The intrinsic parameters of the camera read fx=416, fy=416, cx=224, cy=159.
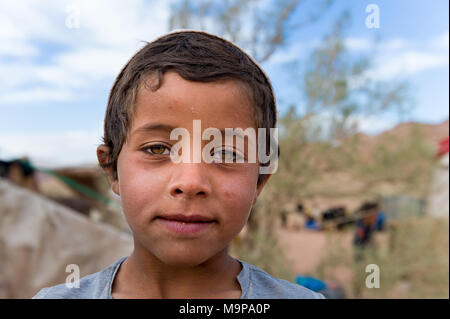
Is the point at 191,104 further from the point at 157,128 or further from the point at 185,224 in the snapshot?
the point at 185,224

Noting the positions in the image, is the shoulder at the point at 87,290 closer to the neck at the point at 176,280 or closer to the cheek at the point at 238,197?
the neck at the point at 176,280

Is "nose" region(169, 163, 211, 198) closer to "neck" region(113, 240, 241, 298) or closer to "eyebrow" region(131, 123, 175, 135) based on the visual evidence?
"eyebrow" region(131, 123, 175, 135)

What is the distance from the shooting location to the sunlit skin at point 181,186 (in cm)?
95

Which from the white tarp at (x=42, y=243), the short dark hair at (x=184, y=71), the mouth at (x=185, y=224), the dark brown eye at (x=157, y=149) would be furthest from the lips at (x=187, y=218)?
the white tarp at (x=42, y=243)

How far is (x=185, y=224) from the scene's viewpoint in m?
0.95

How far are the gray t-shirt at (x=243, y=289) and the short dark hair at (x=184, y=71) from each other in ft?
0.96

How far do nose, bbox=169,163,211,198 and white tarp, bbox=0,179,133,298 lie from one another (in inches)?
76.1

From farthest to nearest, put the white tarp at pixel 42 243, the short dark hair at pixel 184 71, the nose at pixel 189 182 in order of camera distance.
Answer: the white tarp at pixel 42 243, the short dark hair at pixel 184 71, the nose at pixel 189 182

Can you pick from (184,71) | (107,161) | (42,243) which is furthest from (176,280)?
(42,243)

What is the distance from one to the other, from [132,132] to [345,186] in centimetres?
361

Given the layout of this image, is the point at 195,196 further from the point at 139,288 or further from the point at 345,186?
the point at 345,186

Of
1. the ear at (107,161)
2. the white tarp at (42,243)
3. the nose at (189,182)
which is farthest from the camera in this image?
the white tarp at (42,243)

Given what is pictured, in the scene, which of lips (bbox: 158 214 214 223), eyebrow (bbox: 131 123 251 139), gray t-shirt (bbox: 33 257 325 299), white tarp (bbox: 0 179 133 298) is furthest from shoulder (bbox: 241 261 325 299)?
white tarp (bbox: 0 179 133 298)

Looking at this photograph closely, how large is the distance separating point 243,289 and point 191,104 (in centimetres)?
51
